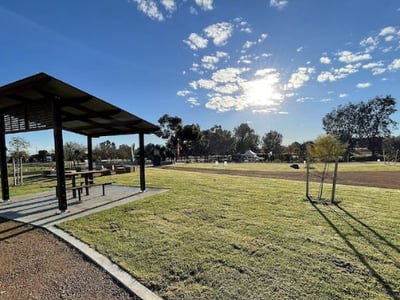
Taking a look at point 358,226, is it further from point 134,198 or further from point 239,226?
point 134,198

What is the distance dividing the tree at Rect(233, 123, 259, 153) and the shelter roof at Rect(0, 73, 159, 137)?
61.0 m

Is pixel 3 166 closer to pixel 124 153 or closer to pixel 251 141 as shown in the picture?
pixel 124 153

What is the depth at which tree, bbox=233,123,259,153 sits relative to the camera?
68.2m

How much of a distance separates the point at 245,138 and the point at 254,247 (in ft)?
222

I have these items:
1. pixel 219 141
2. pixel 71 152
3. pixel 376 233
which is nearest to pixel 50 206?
pixel 376 233

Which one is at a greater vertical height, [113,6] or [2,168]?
[113,6]

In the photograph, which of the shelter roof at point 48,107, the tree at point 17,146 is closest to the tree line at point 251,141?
the tree at point 17,146

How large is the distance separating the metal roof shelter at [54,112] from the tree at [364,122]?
5719cm

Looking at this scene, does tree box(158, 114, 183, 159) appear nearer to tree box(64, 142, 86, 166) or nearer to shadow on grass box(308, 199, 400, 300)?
tree box(64, 142, 86, 166)

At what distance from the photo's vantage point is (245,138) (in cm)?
7000

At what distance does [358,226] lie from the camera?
14.9 ft

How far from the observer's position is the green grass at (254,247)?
104 inches

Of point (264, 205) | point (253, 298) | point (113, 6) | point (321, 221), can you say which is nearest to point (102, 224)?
point (253, 298)

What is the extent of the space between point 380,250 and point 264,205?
2896mm
